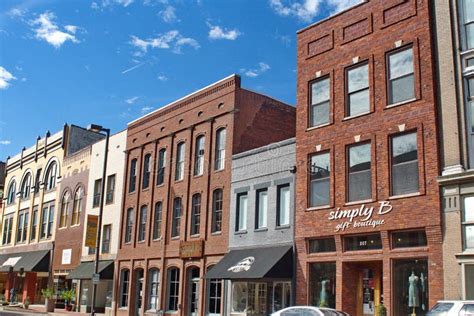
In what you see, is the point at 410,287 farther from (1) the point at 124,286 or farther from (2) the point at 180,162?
(1) the point at 124,286

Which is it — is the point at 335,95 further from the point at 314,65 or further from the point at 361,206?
the point at 361,206

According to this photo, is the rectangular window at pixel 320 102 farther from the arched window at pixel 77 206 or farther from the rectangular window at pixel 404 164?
the arched window at pixel 77 206

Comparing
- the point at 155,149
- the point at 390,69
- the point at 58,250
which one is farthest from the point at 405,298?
the point at 58,250

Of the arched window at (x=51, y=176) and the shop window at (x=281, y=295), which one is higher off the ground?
the arched window at (x=51, y=176)

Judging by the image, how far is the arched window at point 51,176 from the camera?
158ft

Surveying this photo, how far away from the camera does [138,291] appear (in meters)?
34.5

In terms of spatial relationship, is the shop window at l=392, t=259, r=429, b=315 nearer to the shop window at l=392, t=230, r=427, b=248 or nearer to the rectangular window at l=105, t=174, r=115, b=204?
the shop window at l=392, t=230, r=427, b=248

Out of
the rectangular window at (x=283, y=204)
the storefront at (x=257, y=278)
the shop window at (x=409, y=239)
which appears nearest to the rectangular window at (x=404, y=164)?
the shop window at (x=409, y=239)

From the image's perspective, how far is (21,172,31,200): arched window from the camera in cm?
5276

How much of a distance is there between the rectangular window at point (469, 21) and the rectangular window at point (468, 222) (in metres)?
5.19

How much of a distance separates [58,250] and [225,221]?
20.5 m

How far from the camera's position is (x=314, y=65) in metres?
25.1

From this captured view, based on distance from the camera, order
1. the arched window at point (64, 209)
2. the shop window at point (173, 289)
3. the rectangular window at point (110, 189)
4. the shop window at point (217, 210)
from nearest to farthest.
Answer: the shop window at point (217, 210) < the shop window at point (173, 289) < the rectangular window at point (110, 189) < the arched window at point (64, 209)

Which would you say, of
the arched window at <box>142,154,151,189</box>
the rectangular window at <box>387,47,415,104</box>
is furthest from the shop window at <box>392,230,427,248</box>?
the arched window at <box>142,154,151,189</box>
